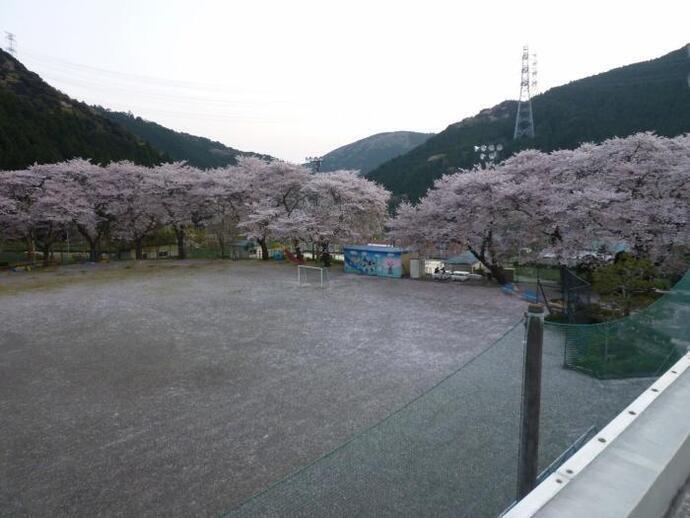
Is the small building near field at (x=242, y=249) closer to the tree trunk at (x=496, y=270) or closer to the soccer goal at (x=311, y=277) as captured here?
the soccer goal at (x=311, y=277)

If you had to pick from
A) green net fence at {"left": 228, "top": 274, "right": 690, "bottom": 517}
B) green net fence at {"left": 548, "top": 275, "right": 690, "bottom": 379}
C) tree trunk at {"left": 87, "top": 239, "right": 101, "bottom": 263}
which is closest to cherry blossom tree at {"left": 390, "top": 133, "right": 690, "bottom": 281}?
green net fence at {"left": 548, "top": 275, "right": 690, "bottom": 379}

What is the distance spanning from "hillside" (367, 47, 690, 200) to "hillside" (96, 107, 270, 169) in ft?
115

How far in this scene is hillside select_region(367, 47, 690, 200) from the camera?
50.4 metres

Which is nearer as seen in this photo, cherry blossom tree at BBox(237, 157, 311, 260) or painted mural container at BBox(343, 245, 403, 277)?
painted mural container at BBox(343, 245, 403, 277)

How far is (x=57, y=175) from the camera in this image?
86.5ft

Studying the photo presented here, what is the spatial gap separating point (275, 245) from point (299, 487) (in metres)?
32.5

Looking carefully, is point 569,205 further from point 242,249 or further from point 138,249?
point 138,249

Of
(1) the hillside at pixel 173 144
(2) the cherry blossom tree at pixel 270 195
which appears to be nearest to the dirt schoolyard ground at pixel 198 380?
(2) the cherry blossom tree at pixel 270 195

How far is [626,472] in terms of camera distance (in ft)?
5.89

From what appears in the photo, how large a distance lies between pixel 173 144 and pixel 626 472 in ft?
334

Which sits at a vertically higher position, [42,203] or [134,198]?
[134,198]

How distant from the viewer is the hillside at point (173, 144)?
3420 inches

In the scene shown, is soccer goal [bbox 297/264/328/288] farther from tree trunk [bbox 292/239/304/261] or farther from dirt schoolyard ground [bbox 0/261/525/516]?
tree trunk [bbox 292/239/304/261]

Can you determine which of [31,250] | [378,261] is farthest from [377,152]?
[378,261]
